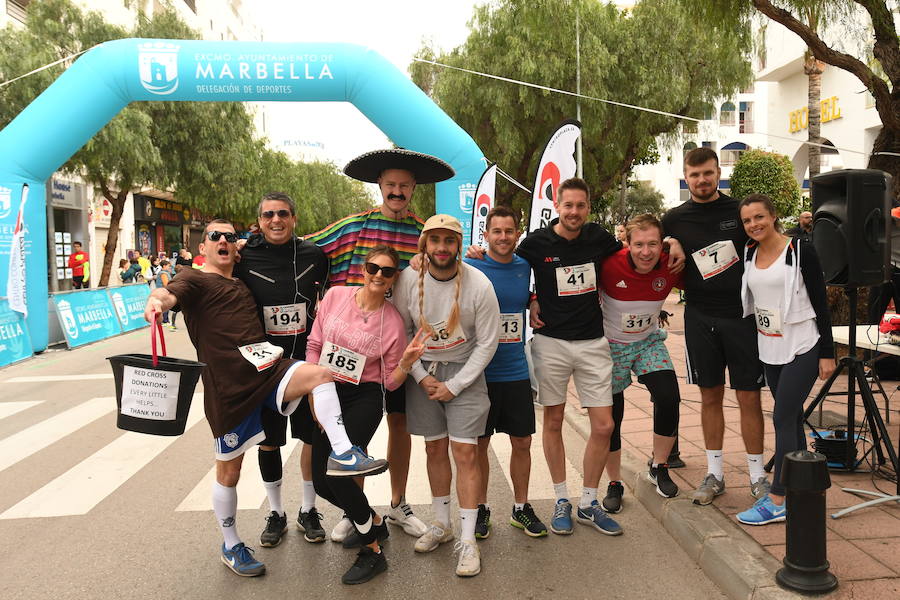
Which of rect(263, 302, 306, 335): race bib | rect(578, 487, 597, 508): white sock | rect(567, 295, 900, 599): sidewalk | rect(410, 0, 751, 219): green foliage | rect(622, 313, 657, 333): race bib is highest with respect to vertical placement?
rect(410, 0, 751, 219): green foliage

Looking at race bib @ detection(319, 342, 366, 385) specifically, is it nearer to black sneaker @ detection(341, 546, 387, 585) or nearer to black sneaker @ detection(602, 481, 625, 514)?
black sneaker @ detection(341, 546, 387, 585)

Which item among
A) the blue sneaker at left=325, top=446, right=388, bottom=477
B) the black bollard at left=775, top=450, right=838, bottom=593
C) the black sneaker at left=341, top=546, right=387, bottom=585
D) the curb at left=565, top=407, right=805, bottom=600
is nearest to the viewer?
the black bollard at left=775, top=450, right=838, bottom=593

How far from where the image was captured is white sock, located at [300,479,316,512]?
4156 mm

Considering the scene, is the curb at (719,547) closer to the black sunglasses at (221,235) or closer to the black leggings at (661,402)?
the black leggings at (661,402)

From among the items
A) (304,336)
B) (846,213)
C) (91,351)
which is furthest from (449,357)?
(91,351)

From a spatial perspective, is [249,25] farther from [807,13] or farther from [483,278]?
[483,278]

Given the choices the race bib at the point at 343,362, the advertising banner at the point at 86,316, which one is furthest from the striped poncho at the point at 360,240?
the advertising banner at the point at 86,316

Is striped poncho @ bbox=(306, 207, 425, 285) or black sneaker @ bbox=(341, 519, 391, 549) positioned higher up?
striped poncho @ bbox=(306, 207, 425, 285)

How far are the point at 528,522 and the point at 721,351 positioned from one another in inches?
64.6

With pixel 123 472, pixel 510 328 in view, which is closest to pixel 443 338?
pixel 510 328

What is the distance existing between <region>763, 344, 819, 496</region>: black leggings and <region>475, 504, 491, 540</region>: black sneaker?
5.45 feet

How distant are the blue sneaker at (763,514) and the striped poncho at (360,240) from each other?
244 cm

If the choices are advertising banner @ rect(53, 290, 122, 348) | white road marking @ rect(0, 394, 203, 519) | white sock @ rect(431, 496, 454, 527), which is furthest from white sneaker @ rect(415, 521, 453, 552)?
advertising banner @ rect(53, 290, 122, 348)

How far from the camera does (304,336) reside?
13.4 feet
